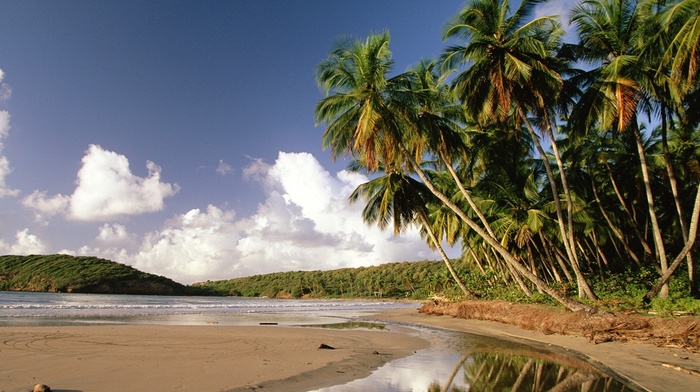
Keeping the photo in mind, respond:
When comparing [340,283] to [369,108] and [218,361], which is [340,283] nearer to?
[369,108]

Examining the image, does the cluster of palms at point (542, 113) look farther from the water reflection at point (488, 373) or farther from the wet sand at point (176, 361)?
the wet sand at point (176, 361)

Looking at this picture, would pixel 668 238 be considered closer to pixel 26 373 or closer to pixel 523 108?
pixel 523 108

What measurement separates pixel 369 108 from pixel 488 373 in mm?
9689

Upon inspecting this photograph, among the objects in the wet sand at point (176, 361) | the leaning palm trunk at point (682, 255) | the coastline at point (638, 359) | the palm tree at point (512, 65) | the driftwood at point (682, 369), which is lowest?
the coastline at point (638, 359)

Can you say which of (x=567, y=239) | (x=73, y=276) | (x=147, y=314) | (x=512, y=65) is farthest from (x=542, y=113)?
(x=73, y=276)

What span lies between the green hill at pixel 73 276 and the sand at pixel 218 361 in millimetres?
64079

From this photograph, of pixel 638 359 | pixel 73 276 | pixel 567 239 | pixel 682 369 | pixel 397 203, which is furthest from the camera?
pixel 73 276

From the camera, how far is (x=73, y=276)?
213 feet

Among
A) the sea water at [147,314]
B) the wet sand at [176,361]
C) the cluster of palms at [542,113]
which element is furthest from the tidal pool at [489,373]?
the sea water at [147,314]

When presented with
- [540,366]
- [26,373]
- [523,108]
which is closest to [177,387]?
[26,373]

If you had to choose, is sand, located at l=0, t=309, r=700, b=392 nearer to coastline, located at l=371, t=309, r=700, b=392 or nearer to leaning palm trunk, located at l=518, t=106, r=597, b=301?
coastline, located at l=371, t=309, r=700, b=392

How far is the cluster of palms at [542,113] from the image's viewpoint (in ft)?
42.7

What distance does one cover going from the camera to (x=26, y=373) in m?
6.11

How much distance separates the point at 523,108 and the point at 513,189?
23.5ft
